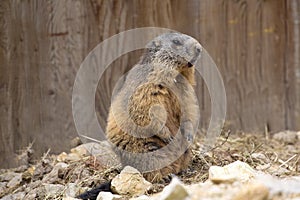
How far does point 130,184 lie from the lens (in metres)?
3.64

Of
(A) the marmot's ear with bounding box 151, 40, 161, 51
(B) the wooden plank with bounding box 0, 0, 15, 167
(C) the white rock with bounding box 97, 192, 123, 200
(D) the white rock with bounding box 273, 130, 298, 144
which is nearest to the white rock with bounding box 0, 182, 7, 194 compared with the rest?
(B) the wooden plank with bounding box 0, 0, 15, 167

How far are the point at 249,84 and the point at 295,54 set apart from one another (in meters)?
0.55

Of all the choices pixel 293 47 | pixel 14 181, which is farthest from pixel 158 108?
pixel 293 47

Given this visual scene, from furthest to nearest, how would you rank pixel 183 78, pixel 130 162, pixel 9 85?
pixel 9 85 → pixel 183 78 → pixel 130 162

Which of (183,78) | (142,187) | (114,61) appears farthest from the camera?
(114,61)

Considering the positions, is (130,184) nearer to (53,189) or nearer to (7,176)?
(53,189)

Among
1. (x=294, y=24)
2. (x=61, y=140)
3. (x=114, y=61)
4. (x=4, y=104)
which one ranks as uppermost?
(x=294, y=24)

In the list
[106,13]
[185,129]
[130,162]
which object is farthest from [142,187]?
[106,13]

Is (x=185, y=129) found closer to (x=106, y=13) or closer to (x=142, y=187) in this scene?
(x=142, y=187)

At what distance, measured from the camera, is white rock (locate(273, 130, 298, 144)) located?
5520 mm

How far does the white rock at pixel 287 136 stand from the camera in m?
5.52

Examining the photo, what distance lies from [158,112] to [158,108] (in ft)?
0.09

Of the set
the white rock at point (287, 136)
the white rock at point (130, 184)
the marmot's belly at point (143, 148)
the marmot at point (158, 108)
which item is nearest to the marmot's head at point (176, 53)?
the marmot at point (158, 108)

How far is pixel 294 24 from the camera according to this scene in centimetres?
577
